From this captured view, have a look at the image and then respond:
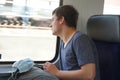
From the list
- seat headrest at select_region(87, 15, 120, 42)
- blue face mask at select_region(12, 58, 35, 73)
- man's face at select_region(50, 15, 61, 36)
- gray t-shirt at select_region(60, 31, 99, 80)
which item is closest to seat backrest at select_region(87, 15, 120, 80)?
seat headrest at select_region(87, 15, 120, 42)

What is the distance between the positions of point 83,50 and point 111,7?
106 centimetres

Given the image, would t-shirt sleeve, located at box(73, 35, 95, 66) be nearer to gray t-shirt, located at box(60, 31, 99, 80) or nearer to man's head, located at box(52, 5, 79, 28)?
gray t-shirt, located at box(60, 31, 99, 80)

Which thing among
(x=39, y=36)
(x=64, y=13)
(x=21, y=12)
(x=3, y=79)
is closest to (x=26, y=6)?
(x=21, y=12)

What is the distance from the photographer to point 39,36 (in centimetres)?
239

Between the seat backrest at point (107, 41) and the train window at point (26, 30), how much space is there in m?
0.45

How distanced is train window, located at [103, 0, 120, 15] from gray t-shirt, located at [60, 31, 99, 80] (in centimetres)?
87

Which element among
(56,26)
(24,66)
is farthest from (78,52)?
(24,66)

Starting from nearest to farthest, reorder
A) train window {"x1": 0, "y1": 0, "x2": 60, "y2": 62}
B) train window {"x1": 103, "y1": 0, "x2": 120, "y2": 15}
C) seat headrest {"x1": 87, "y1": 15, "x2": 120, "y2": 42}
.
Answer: seat headrest {"x1": 87, "y1": 15, "x2": 120, "y2": 42} < train window {"x1": 0, "y1": 0, "x2": 60, "y2": 62} < train window {"x1": 103, "y1": 0, "x2": 120, "y2": 15}

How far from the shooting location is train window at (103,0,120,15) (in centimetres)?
253

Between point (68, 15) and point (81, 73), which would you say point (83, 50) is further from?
point (68, 15)

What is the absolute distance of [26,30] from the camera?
2326mm

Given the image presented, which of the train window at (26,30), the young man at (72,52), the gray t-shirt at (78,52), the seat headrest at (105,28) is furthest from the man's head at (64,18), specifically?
the train window at (26,30)

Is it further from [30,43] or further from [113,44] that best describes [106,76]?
[30,43]

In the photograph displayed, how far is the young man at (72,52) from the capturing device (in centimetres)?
169
